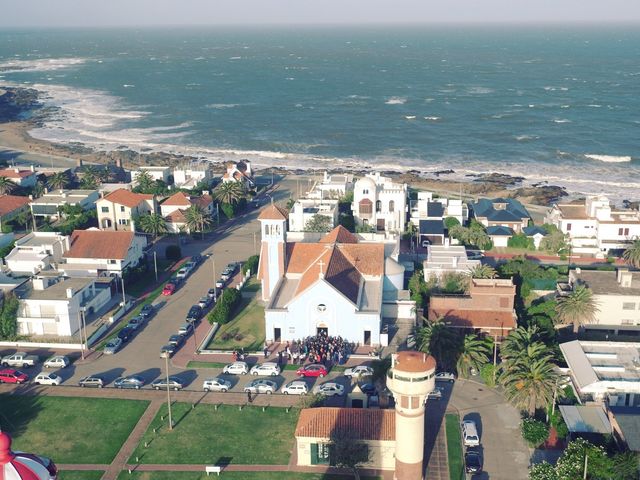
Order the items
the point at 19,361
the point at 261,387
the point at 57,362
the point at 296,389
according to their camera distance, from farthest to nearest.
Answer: the point at 19,361 < the point at 57,362 < the point at 261,387 < the point at 296,389

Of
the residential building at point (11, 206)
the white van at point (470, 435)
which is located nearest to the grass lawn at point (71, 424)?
the white van at point (470, 435)

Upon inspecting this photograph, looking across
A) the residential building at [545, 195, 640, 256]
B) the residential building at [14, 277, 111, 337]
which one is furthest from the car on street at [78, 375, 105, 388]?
the residential building at [545, 195, 640, 256]

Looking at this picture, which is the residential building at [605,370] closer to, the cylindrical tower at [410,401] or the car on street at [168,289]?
the cylindrical tower at [410,401]

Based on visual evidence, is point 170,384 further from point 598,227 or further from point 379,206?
point 598,227

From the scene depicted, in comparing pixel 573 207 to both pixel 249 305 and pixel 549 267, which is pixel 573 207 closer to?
pixel 549 267

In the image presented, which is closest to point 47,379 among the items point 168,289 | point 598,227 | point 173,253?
point 168,289

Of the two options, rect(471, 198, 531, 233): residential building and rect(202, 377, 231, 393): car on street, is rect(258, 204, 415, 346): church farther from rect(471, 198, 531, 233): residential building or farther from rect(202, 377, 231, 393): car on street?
rect(471, 198, 531, 233): residential building
